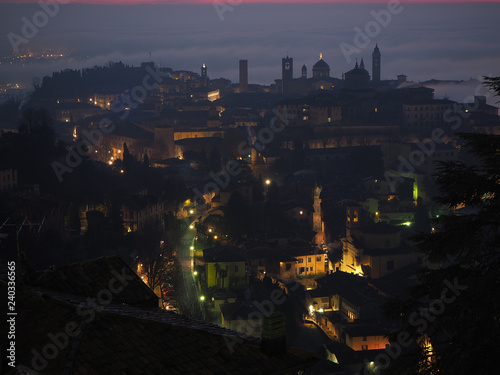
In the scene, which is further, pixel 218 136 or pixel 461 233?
pixel 218 136

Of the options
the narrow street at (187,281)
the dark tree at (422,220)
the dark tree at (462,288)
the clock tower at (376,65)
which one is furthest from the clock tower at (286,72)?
the dark tree at (462,288)

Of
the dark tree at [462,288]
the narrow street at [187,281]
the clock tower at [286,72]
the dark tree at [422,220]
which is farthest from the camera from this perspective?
the clock tower at [286,72]

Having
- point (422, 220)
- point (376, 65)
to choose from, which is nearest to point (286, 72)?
point (376, 65)

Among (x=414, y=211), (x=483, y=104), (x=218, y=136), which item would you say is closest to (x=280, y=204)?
(x=414, y=211)

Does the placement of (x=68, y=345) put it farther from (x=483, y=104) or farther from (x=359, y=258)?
(x=483, y=104)

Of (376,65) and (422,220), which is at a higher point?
(376,65)

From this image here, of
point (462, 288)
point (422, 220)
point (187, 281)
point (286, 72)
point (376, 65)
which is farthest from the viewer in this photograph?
point (286, 72)

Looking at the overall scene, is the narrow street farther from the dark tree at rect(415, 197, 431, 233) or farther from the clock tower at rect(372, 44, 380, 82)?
the clock tower at rect(372, 44, 380, 82)

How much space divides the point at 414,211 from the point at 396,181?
3511 millimetres

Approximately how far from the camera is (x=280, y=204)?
3966cm

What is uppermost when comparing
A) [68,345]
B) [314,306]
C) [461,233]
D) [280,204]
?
[461,233]

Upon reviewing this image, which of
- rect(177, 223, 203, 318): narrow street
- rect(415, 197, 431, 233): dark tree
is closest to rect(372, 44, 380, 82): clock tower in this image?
→ rect(415, 197, 431, 233): dark tree

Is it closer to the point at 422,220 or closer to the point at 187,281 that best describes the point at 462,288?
the point at 187,281

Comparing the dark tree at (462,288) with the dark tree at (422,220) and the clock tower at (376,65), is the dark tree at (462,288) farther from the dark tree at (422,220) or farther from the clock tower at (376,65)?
the clock tower at (376,65)
